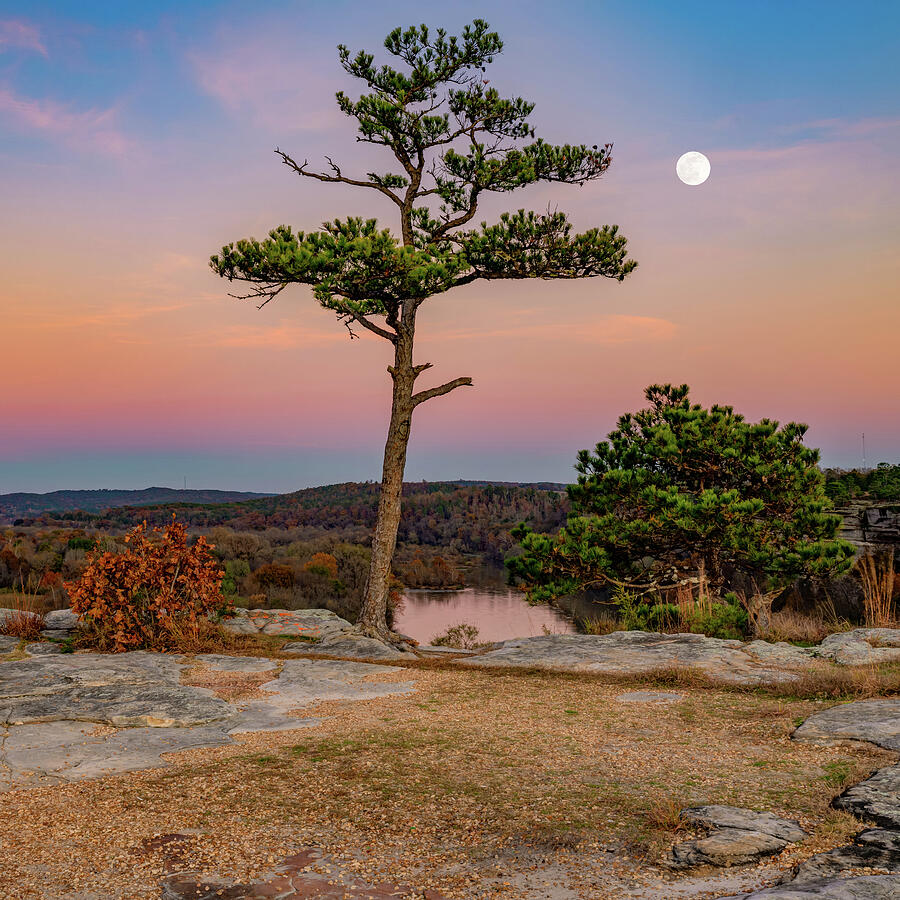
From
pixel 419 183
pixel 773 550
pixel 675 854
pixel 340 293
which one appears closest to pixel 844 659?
pixel 773 550

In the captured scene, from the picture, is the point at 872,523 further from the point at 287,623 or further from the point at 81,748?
the point at 81,748

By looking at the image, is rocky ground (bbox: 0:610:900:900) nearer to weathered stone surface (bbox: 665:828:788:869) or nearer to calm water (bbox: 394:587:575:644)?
weathered stone surface (bbox: 665:828:788:869)

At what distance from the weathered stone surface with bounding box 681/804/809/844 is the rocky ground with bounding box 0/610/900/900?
0.04 ft

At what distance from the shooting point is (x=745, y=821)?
3877mm

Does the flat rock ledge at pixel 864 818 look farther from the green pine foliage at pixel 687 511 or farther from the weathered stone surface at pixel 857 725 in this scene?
the green pine foliage at pixel 687 511

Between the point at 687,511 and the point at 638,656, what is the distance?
12.8 feet

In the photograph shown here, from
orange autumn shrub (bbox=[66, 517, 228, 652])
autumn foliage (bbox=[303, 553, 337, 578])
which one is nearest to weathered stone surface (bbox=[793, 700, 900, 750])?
orange autumn shrub (bbox=[66, 517, 228, 652])

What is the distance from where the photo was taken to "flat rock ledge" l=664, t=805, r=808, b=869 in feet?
11.5

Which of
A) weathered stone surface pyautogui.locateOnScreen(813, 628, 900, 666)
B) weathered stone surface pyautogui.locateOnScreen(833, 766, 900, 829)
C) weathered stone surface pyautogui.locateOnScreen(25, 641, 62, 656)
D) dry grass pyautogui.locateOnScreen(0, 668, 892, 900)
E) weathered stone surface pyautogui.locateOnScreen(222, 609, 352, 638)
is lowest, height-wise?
weathered stone surface pyautogui.locateOnScreen(222, 609, 352, 638)

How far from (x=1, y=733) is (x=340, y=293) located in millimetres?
6796

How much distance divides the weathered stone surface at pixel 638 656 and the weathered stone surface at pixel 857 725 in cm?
163

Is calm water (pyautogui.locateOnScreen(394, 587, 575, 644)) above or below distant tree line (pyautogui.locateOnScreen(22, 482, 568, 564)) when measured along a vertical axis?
below

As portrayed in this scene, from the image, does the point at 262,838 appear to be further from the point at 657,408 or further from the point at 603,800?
the point at 657,408

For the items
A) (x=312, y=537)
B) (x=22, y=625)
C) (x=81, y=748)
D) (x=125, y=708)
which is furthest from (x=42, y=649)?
(x=312, y=537)
